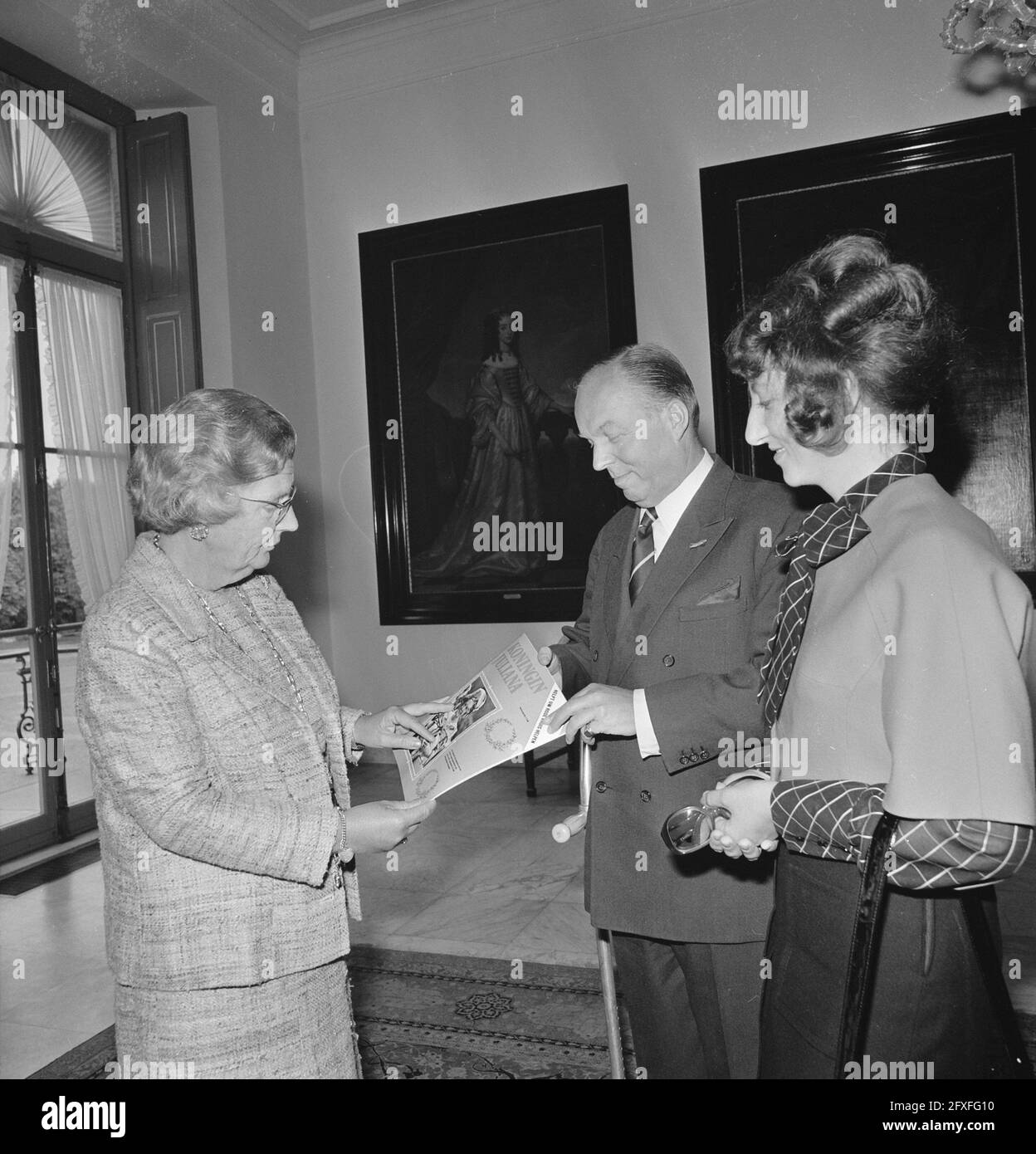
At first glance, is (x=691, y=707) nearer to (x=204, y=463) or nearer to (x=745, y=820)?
(x=745, y=820)

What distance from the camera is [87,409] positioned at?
5926mm

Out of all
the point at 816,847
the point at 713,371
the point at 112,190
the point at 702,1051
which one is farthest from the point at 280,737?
the point at 112,190

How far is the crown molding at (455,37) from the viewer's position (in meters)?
6.31

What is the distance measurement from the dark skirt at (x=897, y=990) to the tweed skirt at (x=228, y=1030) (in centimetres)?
81

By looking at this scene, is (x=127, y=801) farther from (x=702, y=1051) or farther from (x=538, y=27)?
(x=538, y=27)

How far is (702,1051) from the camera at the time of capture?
7.05ft

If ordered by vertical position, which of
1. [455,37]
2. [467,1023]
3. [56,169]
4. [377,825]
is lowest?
[467,1023]

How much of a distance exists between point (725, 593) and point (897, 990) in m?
0.92

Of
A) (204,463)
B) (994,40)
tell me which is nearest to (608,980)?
(204,463)

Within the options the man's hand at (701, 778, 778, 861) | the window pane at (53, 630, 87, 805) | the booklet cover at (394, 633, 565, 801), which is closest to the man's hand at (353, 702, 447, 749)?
the booklet cover at (394, 633, 565, 801)

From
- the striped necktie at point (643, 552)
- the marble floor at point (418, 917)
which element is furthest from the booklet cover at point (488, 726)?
the marble floor at point (418, 917)

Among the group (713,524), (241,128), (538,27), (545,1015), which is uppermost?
(538,27)

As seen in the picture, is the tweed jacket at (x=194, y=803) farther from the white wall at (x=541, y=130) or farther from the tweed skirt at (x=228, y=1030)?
the white wall at (x=541, y=130)

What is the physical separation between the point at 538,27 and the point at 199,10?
2.17 m
